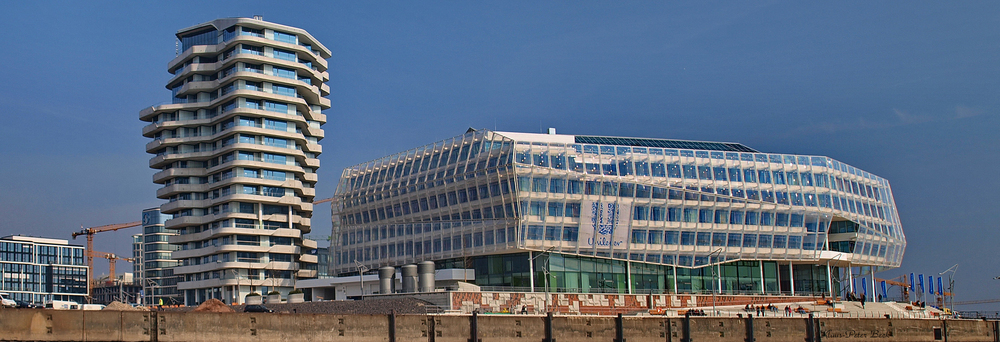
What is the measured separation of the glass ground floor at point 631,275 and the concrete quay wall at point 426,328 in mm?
29980

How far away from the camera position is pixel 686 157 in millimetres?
117875

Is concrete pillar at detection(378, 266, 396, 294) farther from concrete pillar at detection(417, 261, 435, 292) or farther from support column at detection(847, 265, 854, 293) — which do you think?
support column at detection(847, 265, 854, 293)

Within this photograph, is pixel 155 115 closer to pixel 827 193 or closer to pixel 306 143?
pixel 306 143

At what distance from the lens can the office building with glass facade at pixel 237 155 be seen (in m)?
141

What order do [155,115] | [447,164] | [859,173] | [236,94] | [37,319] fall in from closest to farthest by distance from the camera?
[37,319] → [447,164] → [859,173] → [236,94] → [155,115]

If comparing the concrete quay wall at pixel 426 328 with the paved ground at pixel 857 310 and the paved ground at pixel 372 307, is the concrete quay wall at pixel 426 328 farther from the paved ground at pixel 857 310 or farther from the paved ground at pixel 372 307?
the paved ground at pixel 372 307

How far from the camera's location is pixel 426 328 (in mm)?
61188

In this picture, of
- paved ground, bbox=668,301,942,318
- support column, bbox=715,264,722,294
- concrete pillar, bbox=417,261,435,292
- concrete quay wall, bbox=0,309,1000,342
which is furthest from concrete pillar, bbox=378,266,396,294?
concrete quay wall, bbox=0,309,1000,342

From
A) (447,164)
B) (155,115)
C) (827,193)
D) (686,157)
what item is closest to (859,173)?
(827,193)

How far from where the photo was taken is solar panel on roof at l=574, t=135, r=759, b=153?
123688 millimetres

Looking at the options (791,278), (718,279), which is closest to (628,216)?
(718,279)

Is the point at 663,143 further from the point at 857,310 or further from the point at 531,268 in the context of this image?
the point at 857,310

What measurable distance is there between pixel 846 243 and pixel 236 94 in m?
85.8

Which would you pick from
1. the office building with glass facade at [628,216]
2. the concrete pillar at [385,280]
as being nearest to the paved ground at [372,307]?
the concrete pillar at [385,280]
